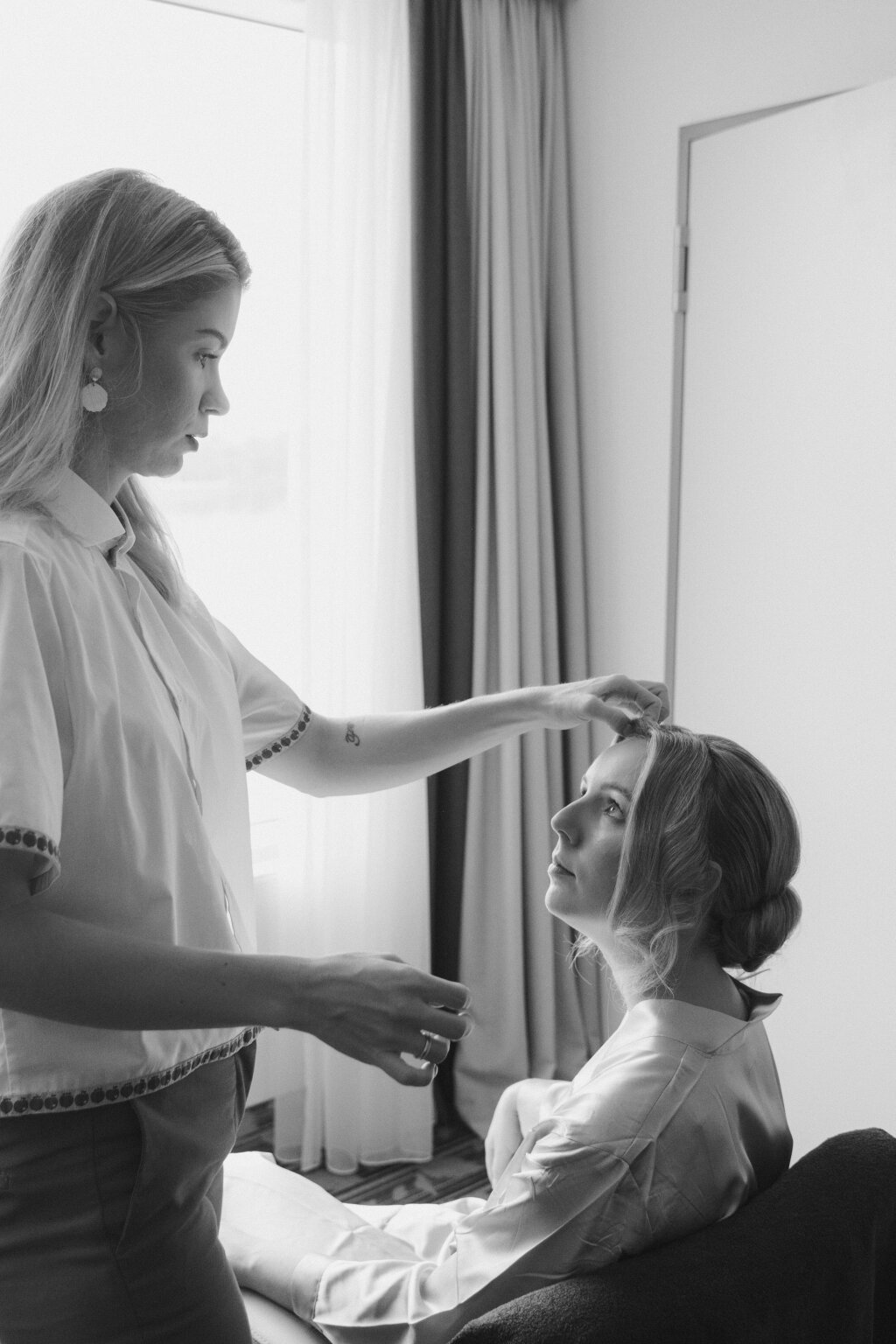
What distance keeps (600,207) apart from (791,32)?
60 centimetres

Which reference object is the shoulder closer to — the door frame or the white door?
the white door

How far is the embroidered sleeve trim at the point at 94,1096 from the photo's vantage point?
1.16 metres

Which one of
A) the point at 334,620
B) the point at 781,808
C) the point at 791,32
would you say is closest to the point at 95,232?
the point at 781,808

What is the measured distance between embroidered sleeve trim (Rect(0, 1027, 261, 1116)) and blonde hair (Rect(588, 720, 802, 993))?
1.88 ft

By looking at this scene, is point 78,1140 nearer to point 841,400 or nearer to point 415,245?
point 841,400

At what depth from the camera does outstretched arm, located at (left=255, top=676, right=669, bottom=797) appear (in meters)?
1.77

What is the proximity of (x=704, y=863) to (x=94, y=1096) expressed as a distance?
75cm

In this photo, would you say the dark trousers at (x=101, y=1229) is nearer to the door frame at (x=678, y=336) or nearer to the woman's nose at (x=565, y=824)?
the woman's nose at (x=565, y=824)

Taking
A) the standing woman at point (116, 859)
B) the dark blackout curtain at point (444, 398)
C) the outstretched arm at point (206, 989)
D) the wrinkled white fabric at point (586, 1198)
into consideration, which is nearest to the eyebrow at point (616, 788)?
the wrinkled white fabric at point (586, 1198)

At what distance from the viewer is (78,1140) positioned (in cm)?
118

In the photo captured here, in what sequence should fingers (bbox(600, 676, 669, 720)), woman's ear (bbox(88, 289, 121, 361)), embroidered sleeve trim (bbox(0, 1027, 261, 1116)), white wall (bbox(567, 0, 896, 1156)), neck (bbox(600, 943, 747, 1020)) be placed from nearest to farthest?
embroidered sleeve trim (bbox(0, 1027, 261, 1116))
woman's ear (bbox(88, 289, 121, 361))
neck (bbox(600, 943, 747, 1020))
fingers (bbox(600, 676, 669, 720))
white wall (bbox(567, 0, 896, 1156))

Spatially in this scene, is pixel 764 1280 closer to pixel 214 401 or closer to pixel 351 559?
pixel 214 401

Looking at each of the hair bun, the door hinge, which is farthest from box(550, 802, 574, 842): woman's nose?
the door hinge

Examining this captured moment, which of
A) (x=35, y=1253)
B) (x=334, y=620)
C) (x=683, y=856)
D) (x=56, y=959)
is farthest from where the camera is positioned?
(x=334, y=620)
